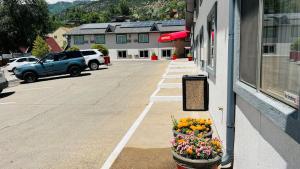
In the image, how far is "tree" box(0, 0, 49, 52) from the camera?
5281 cm

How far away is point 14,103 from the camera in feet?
42.8

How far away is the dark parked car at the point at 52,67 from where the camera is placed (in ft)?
69.1

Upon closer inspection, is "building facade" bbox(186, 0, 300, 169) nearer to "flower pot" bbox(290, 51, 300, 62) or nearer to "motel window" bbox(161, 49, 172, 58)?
"flower pot" bbox(290, 51, 300, 62)

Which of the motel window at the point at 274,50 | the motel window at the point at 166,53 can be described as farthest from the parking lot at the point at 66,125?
the motel window at the point at 166,53

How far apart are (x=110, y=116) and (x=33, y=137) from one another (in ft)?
8.44

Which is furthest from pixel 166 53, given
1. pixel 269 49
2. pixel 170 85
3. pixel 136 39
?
pixel 269 49

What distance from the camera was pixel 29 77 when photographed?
829 inches

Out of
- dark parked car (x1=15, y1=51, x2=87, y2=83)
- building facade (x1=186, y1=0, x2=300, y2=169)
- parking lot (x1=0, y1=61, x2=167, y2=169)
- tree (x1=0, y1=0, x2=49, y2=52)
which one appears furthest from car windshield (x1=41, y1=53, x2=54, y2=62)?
tree (x1=0, y1=0, x2=49, y2=52)

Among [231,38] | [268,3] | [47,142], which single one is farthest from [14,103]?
[268,3]

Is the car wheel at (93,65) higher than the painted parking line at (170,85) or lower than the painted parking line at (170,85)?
higher

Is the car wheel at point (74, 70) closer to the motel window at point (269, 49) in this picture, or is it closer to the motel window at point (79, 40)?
the motel window at point (269, 49)

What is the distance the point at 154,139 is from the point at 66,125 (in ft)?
10.5

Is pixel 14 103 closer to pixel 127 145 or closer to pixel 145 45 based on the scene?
pixel 127 145

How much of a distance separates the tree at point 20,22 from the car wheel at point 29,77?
36881mm
